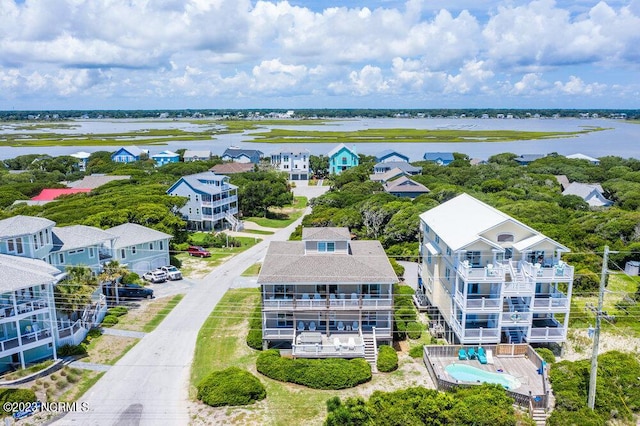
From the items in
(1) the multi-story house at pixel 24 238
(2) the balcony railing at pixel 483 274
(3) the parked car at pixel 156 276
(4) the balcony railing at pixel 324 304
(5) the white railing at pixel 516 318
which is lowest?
(3) the parked car at pixel 156 276

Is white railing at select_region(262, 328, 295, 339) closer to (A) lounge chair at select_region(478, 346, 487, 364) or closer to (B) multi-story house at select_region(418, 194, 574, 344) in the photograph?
(B) multi-story house at select_region(418, 194, 574, 344)

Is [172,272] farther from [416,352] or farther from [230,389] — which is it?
[416,352]

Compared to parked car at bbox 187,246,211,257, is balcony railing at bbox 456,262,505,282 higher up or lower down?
higher up

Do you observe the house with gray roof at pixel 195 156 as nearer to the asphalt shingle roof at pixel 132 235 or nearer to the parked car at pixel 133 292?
the asphalt shingle roof at pixel 132 235

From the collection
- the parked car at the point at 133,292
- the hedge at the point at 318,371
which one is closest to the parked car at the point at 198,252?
the parked car at the point at 133,292

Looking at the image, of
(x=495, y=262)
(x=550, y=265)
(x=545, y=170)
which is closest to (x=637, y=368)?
(x=550, y=265)

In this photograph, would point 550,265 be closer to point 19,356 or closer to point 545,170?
point 19,356

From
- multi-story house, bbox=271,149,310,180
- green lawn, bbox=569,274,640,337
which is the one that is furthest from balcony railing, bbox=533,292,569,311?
multi-story house, bbox=271,149,310,180

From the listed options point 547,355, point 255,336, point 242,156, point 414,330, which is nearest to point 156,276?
point 255,336
